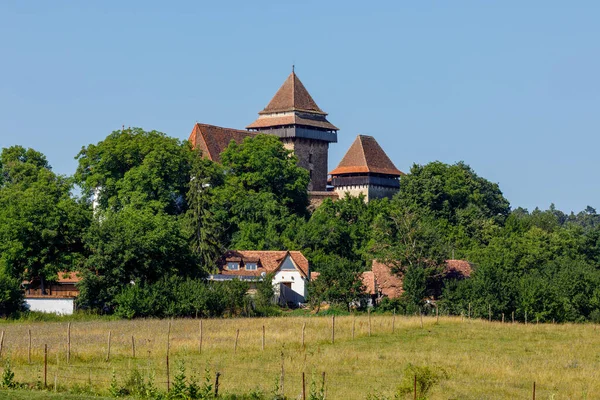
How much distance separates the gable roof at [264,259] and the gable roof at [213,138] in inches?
731

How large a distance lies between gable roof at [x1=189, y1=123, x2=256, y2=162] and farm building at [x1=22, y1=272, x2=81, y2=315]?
32.3 m

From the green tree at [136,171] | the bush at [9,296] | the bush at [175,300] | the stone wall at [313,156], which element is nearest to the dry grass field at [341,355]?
the bush at [9,296]

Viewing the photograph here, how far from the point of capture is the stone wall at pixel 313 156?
105875mm

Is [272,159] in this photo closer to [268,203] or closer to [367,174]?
[268,203]

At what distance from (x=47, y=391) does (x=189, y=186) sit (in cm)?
5585

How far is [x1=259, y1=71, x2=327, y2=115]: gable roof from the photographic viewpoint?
357 feet

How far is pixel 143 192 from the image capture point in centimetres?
8050

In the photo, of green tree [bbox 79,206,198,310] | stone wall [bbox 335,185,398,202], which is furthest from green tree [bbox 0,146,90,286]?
stone wall [bbox 335,185,398,202]

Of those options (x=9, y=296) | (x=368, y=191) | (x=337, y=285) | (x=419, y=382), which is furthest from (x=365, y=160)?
(x=419, y=382)

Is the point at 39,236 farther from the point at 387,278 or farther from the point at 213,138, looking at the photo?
the point at 213,138

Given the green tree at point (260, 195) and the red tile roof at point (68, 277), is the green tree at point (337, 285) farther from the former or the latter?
the green tree at point (260, 195)

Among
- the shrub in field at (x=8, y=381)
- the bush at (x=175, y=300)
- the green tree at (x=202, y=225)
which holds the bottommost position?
the shrub in field at (x=8, y=381)

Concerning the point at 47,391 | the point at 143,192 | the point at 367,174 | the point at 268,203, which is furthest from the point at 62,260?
the point at 367,174

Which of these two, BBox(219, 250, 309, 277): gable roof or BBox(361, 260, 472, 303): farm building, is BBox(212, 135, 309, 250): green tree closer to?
BBox(219, 250, 309, 277): gable roof
